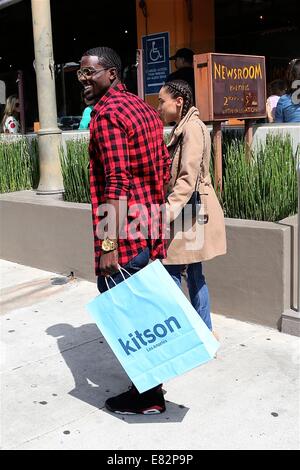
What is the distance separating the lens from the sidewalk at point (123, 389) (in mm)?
3092

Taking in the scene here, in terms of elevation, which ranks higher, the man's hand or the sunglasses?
the sunglasses

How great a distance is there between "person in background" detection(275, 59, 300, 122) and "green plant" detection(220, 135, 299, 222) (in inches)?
24.9

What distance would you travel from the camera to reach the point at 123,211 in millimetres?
2953

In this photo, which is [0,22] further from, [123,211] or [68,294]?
[123,211]

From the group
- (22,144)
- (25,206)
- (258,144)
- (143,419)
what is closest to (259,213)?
(258,144)

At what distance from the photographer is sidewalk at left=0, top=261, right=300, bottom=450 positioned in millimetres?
3092

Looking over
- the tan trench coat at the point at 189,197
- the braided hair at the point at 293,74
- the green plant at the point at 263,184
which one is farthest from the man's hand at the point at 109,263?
the braided hair at the point at 293,74

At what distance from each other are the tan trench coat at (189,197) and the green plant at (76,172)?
265 cm

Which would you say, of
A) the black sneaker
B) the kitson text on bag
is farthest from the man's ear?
the black sneaker

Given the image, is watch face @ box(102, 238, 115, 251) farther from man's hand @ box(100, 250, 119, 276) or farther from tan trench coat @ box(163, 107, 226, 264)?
tan trench coat @ box(163, 107, 226, 264)

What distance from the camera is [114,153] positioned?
113 inches

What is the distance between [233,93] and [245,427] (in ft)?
10.1

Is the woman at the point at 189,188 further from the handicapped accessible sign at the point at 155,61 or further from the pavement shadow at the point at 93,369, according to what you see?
the handicapped accessible sign at the point at 155,61
